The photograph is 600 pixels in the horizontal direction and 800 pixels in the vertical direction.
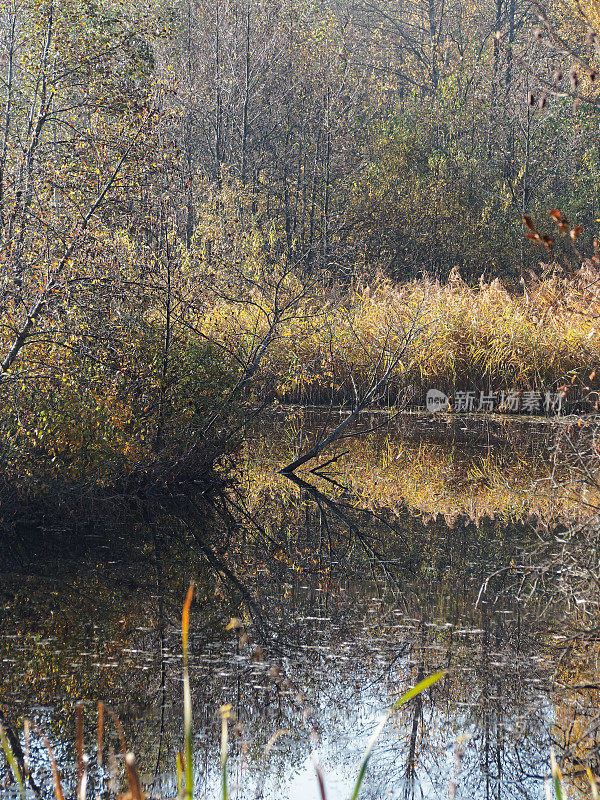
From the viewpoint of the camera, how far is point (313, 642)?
18.3 feet

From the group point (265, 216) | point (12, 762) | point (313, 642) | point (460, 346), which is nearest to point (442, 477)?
point (460, 346)

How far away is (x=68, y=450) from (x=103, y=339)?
0.95m

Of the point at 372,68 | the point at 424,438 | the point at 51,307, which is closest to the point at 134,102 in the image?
the point at 51,307

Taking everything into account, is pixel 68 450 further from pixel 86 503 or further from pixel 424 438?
pixel 424 438

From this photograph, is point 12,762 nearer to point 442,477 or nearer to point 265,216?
point 442,477

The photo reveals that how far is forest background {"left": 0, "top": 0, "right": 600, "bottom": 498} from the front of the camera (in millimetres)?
8016

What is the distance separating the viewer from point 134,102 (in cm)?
853

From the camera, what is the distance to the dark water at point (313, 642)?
428 cm

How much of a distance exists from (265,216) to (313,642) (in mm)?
19542

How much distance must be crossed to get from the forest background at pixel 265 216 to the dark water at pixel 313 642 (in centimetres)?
118

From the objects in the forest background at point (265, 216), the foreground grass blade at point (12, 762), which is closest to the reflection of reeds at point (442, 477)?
the forest background at point (265, 216)

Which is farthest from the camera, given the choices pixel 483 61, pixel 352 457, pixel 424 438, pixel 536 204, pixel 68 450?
pixel 483 61

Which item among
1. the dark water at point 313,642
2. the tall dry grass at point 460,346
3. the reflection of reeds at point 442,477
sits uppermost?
the tall dry grass at point 460,346

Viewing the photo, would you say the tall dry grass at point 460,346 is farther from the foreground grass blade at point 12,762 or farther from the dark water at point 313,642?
the foreground grass blade at point 12,762
